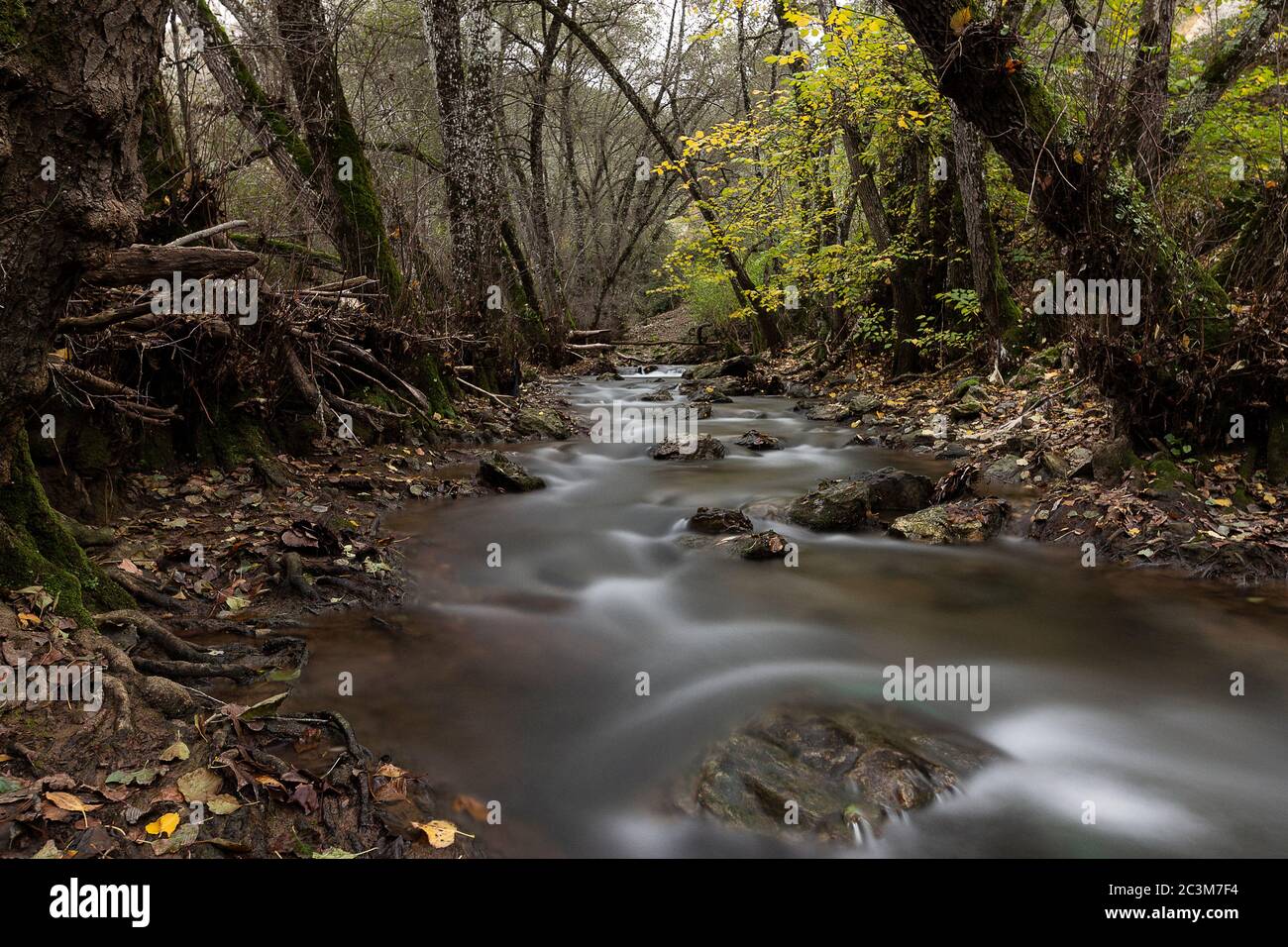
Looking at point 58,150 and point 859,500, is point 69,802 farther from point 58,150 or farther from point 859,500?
point 859,500

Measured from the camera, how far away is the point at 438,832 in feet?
7.95

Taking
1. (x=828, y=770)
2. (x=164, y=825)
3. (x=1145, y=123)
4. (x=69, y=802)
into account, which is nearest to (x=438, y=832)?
(x=164, y=825)

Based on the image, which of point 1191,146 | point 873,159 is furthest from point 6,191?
point 873,159

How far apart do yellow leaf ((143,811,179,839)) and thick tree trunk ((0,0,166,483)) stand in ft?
5.27

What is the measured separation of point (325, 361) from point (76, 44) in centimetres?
468

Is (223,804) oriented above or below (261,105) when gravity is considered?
below

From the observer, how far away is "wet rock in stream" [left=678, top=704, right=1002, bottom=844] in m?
2.70

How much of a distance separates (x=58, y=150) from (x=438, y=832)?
8.50ft

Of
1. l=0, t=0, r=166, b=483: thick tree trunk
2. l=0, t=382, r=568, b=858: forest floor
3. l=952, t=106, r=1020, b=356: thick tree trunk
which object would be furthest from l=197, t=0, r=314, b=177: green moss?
l=952, t=106, r=1020, b=356: thick tree trunk

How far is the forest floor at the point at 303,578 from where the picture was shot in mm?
2135

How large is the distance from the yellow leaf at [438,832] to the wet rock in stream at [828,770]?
939 millimetres

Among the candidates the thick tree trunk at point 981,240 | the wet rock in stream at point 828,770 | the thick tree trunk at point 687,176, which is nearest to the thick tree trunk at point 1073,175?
the wet rock in stream at point 828,770

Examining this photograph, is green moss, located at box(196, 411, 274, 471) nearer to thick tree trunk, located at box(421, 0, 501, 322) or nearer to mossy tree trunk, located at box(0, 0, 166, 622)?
mossy tree trunk, located at box(0, 0, 166, 622)
